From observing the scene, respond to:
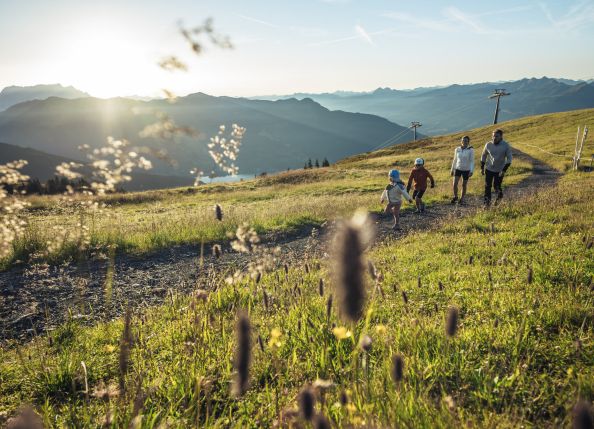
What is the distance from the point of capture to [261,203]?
27.9 metres

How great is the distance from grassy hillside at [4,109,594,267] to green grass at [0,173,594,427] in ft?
18.3

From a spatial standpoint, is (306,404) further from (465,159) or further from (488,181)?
(465,159)

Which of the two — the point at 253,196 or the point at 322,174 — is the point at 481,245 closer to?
the point at 253,196

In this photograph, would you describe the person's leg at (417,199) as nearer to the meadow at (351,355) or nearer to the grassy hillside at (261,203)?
the grassy hillside at (261,203)

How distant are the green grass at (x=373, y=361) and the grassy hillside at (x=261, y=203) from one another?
5.58 m

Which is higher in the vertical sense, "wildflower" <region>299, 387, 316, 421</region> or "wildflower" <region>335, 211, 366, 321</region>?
A: "wildflower" <region>335, 211, 366, 321</region>

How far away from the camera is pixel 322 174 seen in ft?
164

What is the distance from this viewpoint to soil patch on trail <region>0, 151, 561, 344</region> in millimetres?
6738

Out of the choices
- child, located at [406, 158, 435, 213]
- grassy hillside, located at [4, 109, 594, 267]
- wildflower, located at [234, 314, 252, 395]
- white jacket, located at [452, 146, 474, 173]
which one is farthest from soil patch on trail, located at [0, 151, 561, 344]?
white jacket, located at [452, 146, 474, 173]

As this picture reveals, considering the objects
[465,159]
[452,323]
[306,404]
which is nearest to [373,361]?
[452,323]

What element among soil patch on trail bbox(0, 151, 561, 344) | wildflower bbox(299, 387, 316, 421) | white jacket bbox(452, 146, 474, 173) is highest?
white jacket bbox(452, 146, 474, 173)

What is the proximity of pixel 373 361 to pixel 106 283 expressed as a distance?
7.97 m

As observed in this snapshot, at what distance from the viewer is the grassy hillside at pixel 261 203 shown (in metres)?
14.1

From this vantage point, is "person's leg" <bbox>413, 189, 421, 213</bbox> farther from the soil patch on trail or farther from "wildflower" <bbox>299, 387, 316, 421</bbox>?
"wildflower" <bbox>299, 387, 316, 421</bbox>
